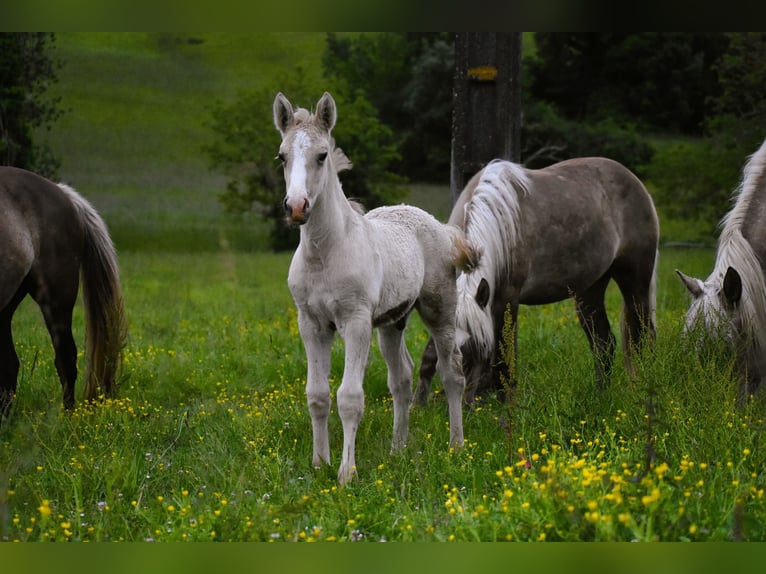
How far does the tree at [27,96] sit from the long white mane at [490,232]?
8803 millimetres

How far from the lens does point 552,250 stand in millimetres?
6363

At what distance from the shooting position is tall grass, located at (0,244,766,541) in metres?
3.32

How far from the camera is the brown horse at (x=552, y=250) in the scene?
18.5ft

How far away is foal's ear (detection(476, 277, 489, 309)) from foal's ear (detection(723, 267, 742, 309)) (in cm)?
147

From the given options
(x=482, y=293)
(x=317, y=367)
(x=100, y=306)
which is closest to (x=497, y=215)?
(x=482, y=293)

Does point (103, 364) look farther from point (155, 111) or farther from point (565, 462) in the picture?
point (155, 111)

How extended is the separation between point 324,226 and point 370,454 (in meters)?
1.41

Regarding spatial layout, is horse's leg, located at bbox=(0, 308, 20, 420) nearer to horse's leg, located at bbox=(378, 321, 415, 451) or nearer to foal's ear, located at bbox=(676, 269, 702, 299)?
horse's leg, located at bbox=(378, 321, 415, 451)

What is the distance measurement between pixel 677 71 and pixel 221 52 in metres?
9.22

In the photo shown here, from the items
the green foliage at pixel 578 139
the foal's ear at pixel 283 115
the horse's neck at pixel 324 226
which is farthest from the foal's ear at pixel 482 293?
the green foliage at pixel 578 139

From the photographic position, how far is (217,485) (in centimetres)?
430

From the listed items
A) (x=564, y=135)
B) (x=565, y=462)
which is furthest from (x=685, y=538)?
(x=564, y=135)

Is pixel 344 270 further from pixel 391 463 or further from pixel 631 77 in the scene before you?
pixel 631 77

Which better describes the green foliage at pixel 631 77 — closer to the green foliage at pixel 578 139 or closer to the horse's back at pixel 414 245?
the green foliage at pixel 578 139
